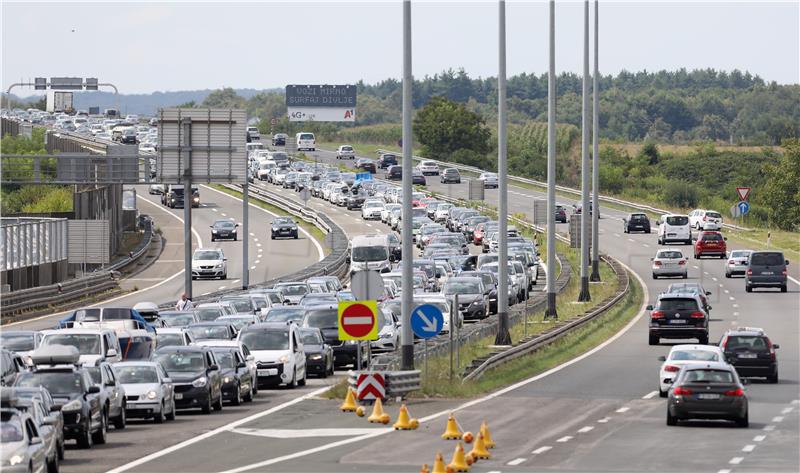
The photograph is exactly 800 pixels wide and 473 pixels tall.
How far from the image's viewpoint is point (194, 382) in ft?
112

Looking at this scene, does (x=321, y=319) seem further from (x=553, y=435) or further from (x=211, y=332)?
(x=553, y=435)

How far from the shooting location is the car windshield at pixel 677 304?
4969 cm

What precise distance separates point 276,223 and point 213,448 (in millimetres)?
76687

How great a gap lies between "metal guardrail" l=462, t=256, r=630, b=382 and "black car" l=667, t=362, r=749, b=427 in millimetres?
7785

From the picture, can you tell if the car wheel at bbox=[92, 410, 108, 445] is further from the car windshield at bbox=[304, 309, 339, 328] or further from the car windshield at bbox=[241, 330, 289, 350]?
the car windshield at bbox=[304, 309, 339, 328]

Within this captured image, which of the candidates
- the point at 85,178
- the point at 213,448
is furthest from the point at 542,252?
the point at 213,448

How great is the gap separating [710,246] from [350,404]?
2220 inches

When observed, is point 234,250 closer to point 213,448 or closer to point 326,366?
point 326,366

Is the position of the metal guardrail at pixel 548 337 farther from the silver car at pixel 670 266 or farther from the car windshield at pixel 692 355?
the car windshield at pixel 692 355

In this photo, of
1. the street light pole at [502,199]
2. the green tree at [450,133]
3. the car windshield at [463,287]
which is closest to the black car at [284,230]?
the car windshield at [463,287]

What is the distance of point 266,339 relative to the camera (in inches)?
1620

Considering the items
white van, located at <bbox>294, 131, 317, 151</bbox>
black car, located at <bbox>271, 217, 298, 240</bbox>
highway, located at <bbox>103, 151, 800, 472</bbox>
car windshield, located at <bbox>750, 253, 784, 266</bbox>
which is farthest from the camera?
white van, located at <bbox>294, 131, 317, 151</bbox>

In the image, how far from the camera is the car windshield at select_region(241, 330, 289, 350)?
40969mm

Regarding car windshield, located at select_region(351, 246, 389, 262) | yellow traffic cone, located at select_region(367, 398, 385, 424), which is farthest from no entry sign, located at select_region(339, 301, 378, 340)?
car windshield, located at select_region(351, 246, 389, 262)
